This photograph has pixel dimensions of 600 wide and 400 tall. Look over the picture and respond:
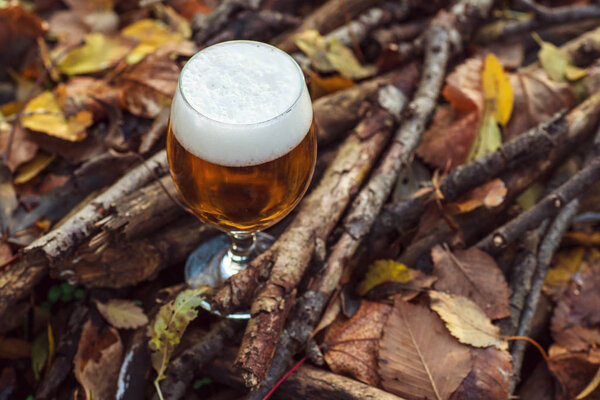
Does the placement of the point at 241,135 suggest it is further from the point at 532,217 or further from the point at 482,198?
the point at 532,217

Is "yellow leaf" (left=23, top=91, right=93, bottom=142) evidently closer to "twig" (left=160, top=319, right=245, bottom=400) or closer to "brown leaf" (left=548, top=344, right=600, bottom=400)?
"twig" (left=160, top=319, right=245, bottom=400)

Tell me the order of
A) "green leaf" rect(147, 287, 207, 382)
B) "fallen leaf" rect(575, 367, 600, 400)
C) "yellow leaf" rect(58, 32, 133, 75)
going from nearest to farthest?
"green leaf" rect(147, 287, 207, 382), "fallen leaf" rect(575, 367, 600, 400), "yellow leaf" rect(58, 32, 133, 75)

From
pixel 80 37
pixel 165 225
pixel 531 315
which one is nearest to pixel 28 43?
pixel 80 37

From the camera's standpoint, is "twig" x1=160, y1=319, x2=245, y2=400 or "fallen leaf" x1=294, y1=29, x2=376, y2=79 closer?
"twig" x1=160, y1=319, x2=245, y2=400

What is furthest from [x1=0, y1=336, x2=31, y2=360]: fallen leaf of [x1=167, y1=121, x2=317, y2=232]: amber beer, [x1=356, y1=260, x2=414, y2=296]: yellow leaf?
[x1=356, y1=260, x2=414, y2=296]: yellow leaf

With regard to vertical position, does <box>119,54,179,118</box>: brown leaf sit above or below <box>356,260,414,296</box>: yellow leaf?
above

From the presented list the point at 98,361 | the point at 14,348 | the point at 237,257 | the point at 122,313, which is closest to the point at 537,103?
the point at 237,257

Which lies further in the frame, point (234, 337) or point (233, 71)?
point (234, 337)

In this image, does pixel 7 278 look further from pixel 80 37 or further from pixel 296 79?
pixel 80 37

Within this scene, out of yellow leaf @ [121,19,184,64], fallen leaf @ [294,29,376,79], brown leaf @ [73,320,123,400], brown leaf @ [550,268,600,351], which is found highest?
fallen leaf @ [294,29,376,79]
